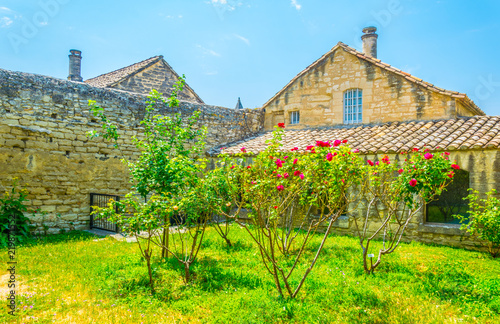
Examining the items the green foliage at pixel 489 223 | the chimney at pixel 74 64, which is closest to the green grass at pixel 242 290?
the green foliage at pixel 489 223

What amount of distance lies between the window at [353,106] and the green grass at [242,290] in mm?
6404

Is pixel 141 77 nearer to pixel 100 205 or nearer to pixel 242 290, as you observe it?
pixel 100 205

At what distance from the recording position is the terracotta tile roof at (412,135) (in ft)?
26.3

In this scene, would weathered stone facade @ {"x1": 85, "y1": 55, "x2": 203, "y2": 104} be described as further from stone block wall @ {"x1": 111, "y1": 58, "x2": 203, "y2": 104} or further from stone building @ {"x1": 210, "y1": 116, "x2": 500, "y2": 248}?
stone building @ {"x1": 210, "y1": 116, "x2": 500, "y2": 248}

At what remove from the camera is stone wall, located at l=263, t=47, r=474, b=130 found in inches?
418

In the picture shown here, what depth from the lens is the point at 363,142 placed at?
973cm

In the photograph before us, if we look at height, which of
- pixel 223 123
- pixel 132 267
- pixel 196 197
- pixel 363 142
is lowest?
pixel 132 267

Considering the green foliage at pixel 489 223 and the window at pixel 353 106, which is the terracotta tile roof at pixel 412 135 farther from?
the green foliage at pixel 489 223

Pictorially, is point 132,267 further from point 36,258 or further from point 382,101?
point 382,101

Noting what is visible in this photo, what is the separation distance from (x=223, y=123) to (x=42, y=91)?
6382 millimetres

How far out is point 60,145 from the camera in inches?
346

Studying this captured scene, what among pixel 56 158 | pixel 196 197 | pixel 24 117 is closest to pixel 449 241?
pixel 196 197

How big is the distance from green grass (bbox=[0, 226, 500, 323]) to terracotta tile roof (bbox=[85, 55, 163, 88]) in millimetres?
10040

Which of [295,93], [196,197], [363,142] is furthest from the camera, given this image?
[295,93]
